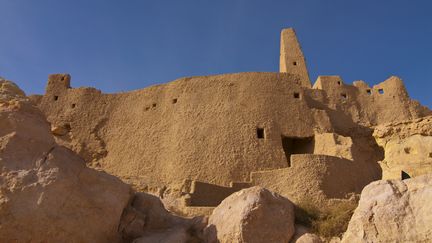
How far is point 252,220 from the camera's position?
286 inches

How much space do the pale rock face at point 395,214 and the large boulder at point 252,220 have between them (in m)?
1.11

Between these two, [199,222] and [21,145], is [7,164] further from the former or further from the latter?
[199,222]

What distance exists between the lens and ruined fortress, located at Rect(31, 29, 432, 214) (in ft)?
46.4

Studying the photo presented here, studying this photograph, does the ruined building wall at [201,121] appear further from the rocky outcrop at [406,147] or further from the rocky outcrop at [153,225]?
the rocky outcrop at [153,225]

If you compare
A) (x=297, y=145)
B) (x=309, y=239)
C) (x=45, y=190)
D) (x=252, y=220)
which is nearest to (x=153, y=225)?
(x=252, y=220)

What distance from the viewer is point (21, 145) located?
7074 mm

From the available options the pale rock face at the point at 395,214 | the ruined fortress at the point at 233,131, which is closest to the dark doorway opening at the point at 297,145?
the ruined fortress at the point at 233,131

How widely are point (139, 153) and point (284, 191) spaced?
721 cm

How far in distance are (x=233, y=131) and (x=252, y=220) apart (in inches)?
392

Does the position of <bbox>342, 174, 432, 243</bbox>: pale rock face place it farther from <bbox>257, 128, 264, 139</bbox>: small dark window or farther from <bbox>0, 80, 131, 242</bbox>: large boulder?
<bbox>257, 128, 264, 139</bbox>: small dark window

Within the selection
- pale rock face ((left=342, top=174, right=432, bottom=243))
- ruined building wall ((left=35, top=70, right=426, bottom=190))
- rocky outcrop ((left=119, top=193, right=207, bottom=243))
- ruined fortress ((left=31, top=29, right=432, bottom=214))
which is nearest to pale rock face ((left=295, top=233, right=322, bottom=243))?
pale rock face ((left=342, top=174, right=432, bottom=243))

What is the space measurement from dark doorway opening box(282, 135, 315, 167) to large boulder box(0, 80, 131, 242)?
1082 cm

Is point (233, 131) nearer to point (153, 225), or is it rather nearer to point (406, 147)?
point (406, 147)

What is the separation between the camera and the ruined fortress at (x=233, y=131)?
14141mm
